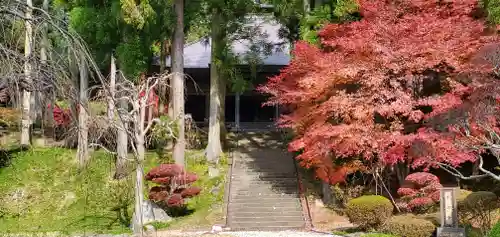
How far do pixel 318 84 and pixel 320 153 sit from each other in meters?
2.16

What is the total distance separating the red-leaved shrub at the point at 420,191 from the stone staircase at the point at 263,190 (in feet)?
11.4

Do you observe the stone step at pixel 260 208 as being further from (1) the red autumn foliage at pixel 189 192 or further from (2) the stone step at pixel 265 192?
(1) the red autumn foliage at pixel 189 192

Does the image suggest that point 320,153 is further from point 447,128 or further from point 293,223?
point 447,128

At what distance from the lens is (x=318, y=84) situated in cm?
1733

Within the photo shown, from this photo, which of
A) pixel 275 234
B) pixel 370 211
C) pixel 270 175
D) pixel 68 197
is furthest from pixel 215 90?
pixel 370 211

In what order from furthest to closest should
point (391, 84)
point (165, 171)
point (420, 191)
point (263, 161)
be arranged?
1. point (263, 161)
2. point (165, 171)
3. point (391, 84)
4. point (420, 191)

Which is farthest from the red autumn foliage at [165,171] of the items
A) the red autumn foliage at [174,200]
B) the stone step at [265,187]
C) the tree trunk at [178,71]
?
the stone step at [265,187]

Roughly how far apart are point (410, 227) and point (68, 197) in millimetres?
12892

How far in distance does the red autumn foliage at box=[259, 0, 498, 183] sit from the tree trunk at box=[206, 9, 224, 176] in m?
5.01

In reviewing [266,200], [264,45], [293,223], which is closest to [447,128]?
[293,223]

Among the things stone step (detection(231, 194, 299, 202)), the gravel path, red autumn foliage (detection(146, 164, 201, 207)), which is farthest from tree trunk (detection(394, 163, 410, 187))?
red autumn foliage (detection(146, 164, 201, 207))

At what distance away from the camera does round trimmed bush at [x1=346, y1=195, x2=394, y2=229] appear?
579 inches

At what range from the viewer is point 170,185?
1823 centimetres

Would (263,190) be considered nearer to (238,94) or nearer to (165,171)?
(165,171)
